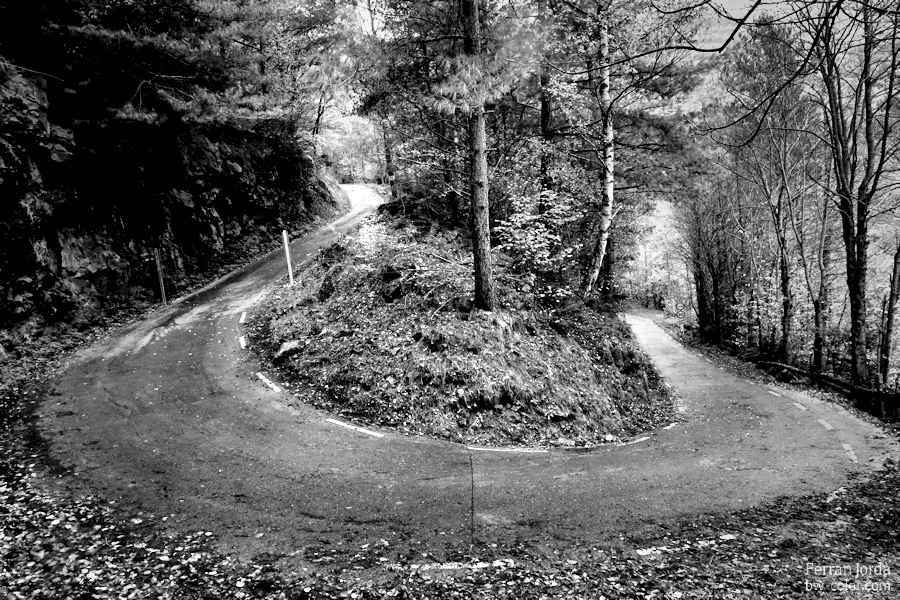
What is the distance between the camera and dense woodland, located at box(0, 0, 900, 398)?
1015 cm

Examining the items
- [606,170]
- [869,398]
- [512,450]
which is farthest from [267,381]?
[869,398]

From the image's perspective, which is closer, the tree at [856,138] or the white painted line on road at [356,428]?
the white painted line on road at [356,428]

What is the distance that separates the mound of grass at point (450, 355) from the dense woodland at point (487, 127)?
968mm

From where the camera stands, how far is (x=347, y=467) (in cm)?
702

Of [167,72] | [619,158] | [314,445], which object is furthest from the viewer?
[167,72]

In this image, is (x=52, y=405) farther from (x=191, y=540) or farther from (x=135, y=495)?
(x=191, y=540)

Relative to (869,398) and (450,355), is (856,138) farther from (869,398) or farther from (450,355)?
(450,355)

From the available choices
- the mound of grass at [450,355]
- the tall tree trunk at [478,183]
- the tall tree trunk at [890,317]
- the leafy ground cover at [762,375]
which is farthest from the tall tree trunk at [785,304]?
the tall tree trunk at [478,183]

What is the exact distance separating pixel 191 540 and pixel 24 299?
1102cm

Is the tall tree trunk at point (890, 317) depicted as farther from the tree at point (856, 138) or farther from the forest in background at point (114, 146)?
the forest in background at point (114, 146)

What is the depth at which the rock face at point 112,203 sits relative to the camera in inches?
470

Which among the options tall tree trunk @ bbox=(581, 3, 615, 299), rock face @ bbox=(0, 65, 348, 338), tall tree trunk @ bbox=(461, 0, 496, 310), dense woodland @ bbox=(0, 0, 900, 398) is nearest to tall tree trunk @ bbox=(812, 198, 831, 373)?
dense woodland @ bbox=(0, 0, 900, 398)

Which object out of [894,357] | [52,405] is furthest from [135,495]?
[894,357]

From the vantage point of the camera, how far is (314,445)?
7.67 meters
